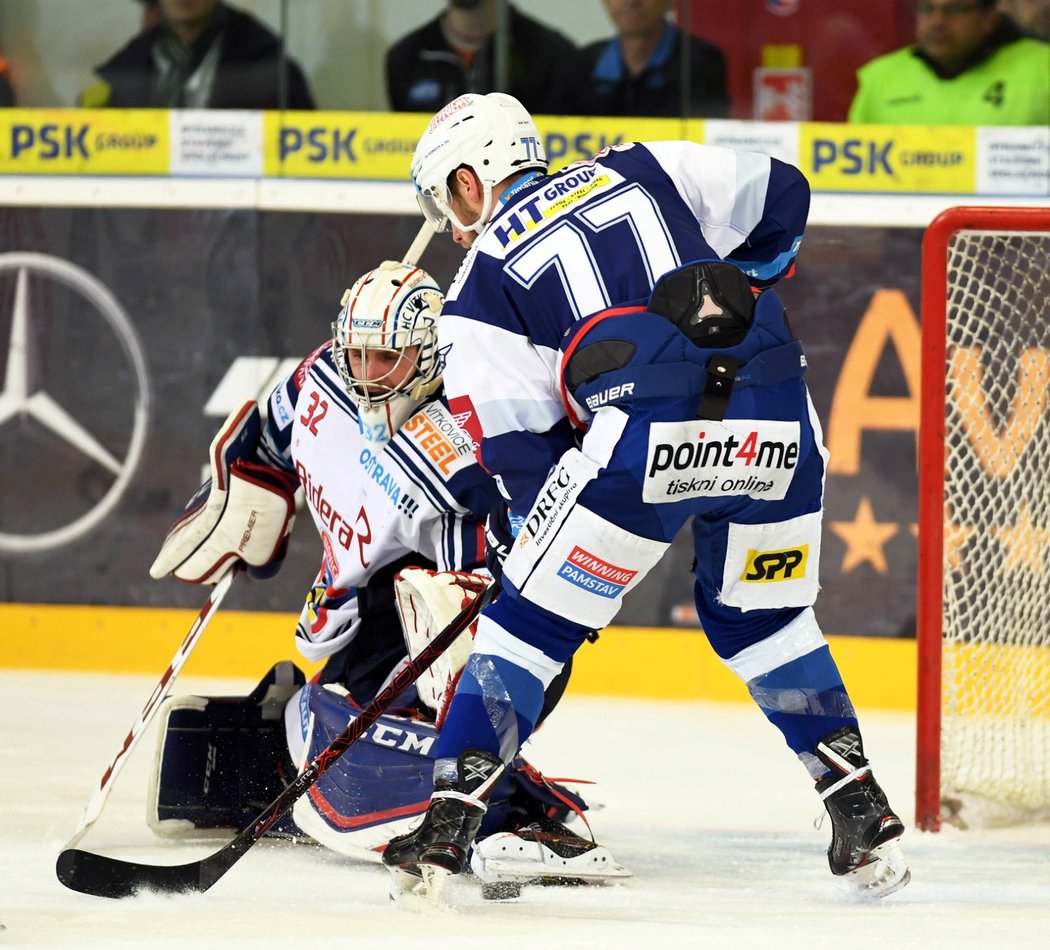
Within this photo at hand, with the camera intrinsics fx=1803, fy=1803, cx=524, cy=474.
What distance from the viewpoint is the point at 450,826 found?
2.47m

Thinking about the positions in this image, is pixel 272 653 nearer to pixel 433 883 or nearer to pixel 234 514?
pixel 234 514

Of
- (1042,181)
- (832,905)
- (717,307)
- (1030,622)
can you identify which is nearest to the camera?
(717,307)

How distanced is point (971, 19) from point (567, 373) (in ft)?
9.23

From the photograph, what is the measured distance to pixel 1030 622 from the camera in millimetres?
3881

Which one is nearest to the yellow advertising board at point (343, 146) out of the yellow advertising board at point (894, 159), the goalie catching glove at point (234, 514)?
the yellow advertising board at point (894, 159)

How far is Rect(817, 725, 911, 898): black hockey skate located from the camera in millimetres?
2645

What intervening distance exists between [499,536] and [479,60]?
2487 mm

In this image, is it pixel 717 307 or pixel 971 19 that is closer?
pixel 717 307

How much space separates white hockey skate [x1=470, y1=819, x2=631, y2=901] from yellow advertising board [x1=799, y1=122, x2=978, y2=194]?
2474mm

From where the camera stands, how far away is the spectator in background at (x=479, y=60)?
4.91 meters

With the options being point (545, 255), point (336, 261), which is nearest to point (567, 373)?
point (545, 255)

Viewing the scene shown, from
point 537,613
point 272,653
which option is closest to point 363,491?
point 537,613

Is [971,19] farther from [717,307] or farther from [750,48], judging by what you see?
[717,307]

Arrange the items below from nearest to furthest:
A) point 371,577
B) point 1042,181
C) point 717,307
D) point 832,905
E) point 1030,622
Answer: point 717,307
point 832,905
point 371,577
point 1030,622
point 1042,181
